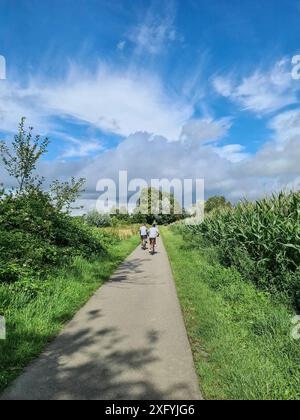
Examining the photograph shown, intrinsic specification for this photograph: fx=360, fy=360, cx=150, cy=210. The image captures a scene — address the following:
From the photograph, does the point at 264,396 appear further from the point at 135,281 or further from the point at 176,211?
the point at 176,211

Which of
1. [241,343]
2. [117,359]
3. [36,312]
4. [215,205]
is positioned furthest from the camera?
[215,205]

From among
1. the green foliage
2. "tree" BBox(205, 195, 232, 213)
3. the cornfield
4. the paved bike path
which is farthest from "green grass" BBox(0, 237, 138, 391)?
the green foliage

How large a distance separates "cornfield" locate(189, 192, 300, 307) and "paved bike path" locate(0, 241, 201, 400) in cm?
268

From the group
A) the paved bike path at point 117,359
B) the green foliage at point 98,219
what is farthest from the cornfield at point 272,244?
the green foliage at point 98,219

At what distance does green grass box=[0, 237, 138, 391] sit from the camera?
538 cm

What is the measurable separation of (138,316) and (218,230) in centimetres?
1110

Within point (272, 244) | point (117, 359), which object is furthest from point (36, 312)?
point (272, 244)

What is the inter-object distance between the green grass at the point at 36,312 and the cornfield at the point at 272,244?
4.87 meters

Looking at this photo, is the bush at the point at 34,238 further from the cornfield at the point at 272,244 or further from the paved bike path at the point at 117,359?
the cornfield at the point at 272,244

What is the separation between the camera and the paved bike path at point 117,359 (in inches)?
178

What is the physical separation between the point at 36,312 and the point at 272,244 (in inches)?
258

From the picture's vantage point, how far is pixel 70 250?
1326 cm

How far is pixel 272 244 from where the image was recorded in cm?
1020

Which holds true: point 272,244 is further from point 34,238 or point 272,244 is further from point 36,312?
point 34,238
